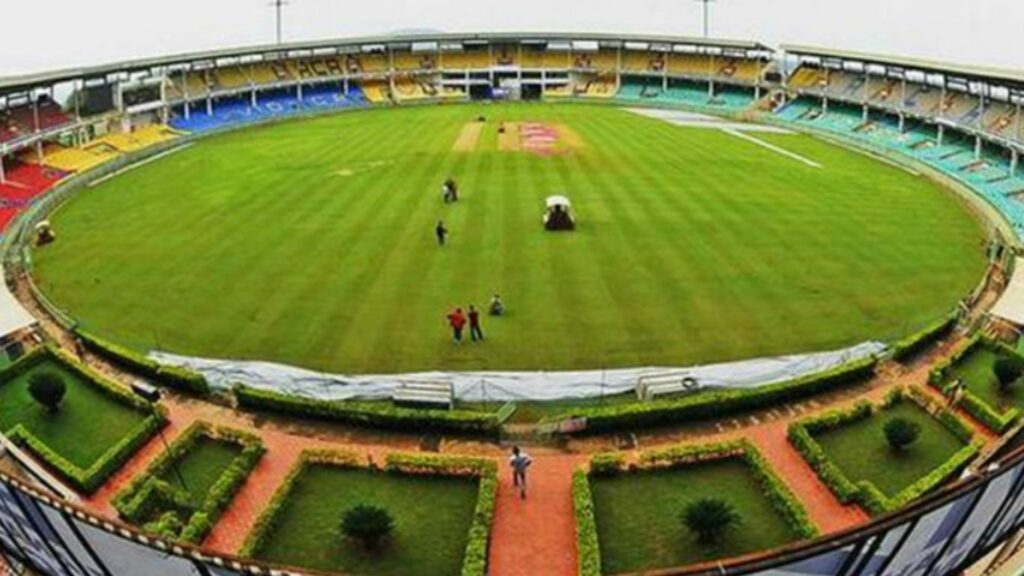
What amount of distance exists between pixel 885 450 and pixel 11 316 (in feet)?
102

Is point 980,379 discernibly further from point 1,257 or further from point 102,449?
point 1,257

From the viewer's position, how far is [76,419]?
2700 cm

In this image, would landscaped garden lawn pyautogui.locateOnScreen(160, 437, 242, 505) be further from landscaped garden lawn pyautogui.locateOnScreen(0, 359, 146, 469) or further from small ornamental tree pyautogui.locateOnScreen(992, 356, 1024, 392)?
small ornamental tree pyautogui.locateOnScreen(992, 356, 1024, 392)

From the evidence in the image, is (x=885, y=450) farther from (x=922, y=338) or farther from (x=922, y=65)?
(x=922, y=65)

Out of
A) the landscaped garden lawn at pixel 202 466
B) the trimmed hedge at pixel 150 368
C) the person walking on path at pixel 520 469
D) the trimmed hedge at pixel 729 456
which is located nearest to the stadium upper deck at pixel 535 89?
the trimmed hedge at pixel 150 368

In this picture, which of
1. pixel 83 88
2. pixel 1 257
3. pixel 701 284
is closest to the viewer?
pixel 701 284

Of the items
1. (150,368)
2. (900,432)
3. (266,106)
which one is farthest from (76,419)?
(266,106)

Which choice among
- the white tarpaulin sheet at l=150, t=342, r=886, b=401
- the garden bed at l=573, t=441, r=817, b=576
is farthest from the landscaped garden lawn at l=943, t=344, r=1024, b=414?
the garden bed at l=573, t=441, r=817, b=576

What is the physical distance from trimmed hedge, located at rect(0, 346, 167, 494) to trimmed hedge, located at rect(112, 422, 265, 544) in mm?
1063

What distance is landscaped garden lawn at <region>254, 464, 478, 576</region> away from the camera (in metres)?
20.7

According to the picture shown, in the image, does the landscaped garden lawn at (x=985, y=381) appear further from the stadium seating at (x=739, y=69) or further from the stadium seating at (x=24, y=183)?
the stadium seating at (x=739, y=69)

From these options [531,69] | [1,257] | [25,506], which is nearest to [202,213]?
[1,257]

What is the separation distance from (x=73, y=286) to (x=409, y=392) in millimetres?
20235

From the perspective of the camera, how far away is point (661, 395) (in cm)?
2759
